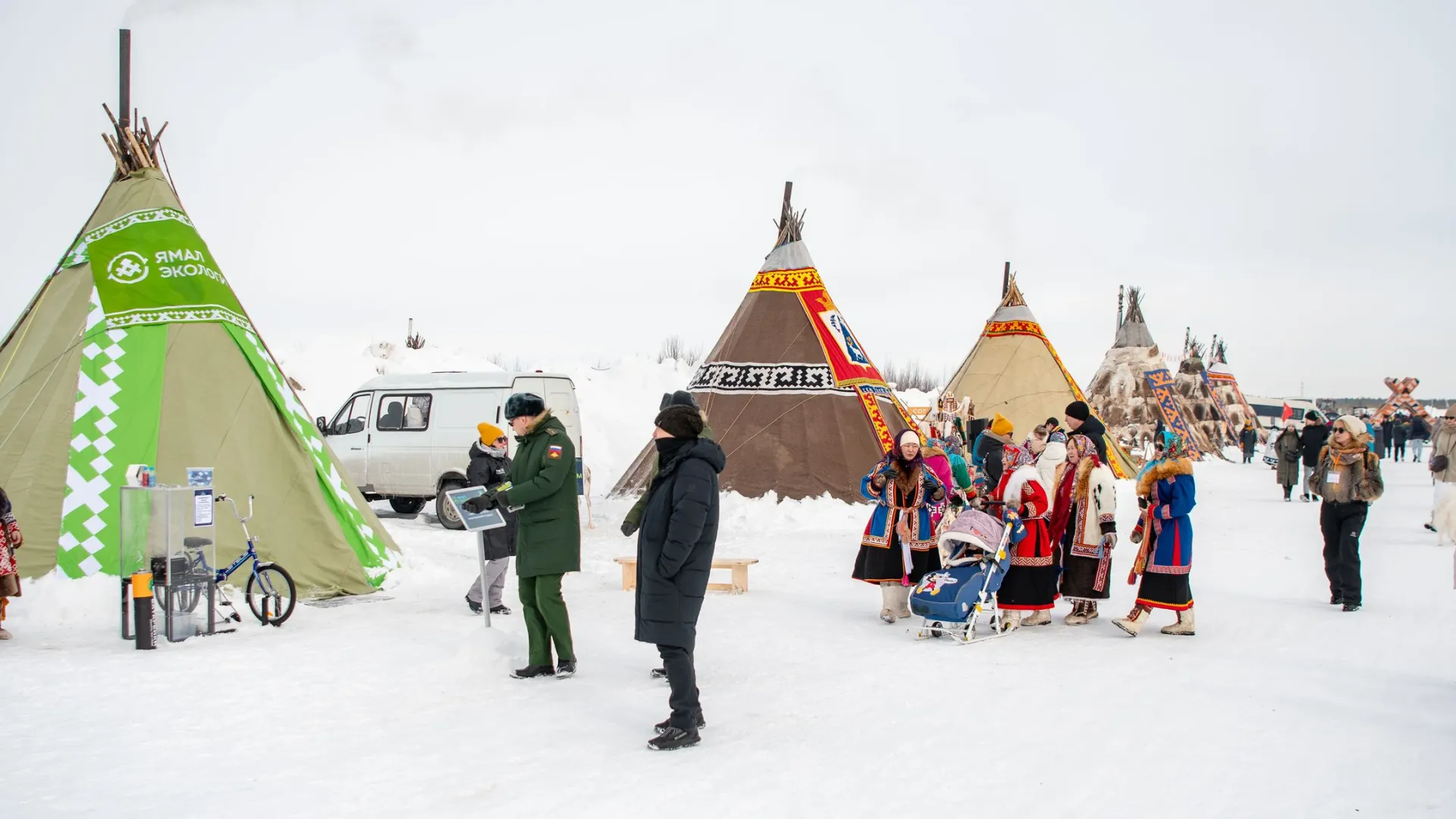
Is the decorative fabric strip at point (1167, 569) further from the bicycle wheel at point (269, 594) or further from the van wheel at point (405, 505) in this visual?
the van wheel at point (405, 505)

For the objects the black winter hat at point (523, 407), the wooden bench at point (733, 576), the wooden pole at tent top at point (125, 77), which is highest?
the wooden pole at tent top at point (125, 77)

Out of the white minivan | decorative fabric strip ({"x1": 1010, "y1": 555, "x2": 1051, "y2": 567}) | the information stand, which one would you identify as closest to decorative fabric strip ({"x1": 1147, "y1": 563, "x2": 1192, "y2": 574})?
decorative fabric strip ({"x1": 1010, "y1": 555, "x2": 1051, "y2": 567})

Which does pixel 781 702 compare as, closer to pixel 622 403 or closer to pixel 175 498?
pixel 175 498

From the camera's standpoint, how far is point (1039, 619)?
7922 millimetres

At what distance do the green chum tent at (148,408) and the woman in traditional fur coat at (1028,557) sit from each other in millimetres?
5026

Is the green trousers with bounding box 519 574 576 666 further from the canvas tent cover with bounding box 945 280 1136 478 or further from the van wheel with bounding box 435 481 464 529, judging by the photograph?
the canvas tent cover with bounding box 945 280 1136 478

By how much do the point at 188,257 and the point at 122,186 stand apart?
3.51ft

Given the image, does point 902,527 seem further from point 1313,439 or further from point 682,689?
point 1313,439

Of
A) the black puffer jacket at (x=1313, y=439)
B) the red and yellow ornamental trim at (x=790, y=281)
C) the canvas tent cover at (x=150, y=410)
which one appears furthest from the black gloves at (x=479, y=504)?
the black puffer jacket at (x=1313, y=439)

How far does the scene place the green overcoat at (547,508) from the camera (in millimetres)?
5926

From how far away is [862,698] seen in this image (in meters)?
5.73

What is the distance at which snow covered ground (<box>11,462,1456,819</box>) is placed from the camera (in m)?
4.23

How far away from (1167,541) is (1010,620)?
1.21 metres

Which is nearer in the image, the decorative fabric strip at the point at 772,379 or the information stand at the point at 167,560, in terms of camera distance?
the information stand at the point at 167,560
